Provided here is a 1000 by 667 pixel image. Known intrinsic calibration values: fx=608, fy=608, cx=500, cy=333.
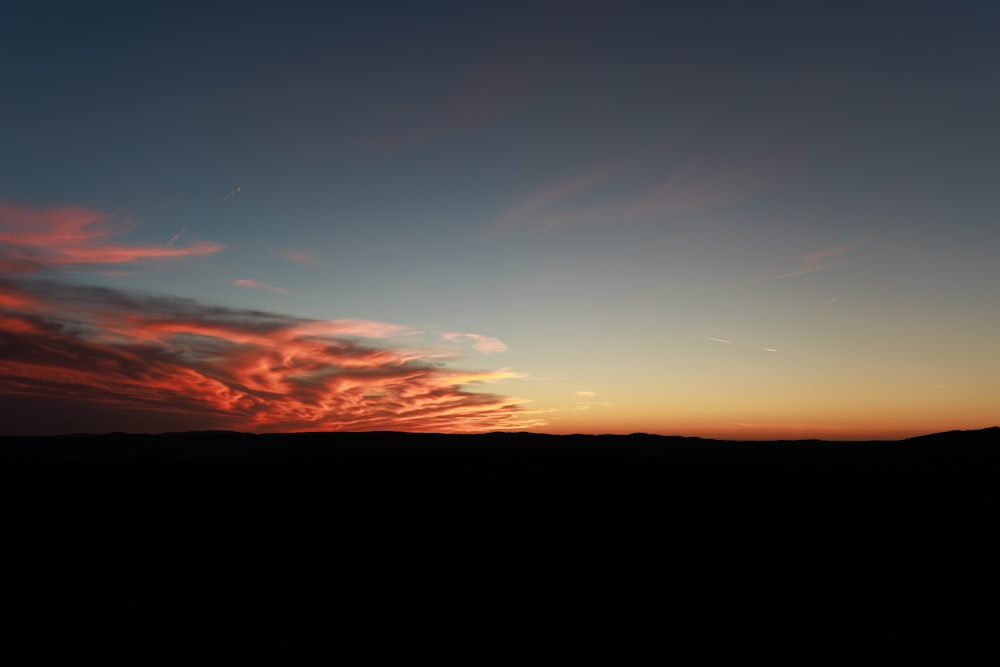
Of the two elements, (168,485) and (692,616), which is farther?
(168,485)

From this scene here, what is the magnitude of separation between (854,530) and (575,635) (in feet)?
44.7

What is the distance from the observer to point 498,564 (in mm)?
19000

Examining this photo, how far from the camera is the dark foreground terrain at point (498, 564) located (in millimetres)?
13641

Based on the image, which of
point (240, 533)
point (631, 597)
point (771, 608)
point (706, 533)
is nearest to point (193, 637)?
point (240, 533)

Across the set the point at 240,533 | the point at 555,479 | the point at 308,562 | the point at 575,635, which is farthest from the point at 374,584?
the point at 555,479

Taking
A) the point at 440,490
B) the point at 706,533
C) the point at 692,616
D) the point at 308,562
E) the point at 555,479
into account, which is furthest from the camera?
the point at 555,479

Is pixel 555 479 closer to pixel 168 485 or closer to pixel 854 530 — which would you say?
pixel 854 530

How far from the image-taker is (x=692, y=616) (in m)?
15.1

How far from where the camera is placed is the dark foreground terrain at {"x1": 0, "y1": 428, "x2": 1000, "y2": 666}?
44.8 ft

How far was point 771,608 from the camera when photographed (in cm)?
1556

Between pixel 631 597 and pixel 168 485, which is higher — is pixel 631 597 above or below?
below

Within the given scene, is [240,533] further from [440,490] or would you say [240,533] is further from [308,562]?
[440,490]

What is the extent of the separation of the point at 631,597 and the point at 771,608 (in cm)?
350

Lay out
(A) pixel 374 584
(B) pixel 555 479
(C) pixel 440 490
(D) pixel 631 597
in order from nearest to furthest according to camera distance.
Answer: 1. (D) pixel 631 597
2. (A) pixel 374 584
3. (C) pixel 440 490
4. (B) pixel 555 479
